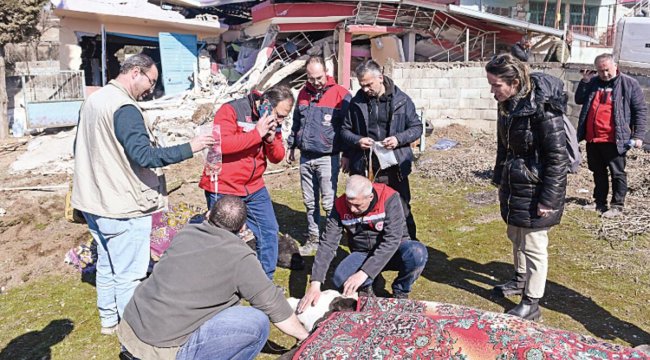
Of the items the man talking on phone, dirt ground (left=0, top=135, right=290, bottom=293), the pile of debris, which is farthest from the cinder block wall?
the man talking on phone

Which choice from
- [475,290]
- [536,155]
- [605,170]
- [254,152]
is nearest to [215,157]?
[254,152]

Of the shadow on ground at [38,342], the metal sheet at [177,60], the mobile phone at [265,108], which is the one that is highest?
the metal sheet at [177,60]

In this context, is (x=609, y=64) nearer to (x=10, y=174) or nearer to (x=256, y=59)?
(x=10, y=174)

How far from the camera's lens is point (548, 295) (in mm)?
4062

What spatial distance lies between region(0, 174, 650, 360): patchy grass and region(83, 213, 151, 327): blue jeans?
1.20 feet

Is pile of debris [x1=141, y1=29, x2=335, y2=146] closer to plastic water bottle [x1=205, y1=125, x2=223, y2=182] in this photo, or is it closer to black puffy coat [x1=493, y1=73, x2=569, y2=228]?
plastic water bottle [x1=205, y1=125, x2=223, y2=182]

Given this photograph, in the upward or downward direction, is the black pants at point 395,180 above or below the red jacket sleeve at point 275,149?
below

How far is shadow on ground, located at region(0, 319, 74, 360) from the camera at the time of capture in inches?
133

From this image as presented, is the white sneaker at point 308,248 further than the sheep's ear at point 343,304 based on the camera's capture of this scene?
Yes

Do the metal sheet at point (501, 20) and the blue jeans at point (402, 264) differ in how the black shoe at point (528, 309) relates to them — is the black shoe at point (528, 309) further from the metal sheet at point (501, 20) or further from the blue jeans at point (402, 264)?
the metal sheet at point (501, 20)

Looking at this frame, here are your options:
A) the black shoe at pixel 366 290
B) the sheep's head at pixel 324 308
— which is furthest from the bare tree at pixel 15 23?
the sheep's head at pixel 324 308

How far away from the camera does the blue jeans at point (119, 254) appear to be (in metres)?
3.27

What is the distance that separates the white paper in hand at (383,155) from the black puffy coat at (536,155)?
100 cm

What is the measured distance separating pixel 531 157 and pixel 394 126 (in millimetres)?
1280
